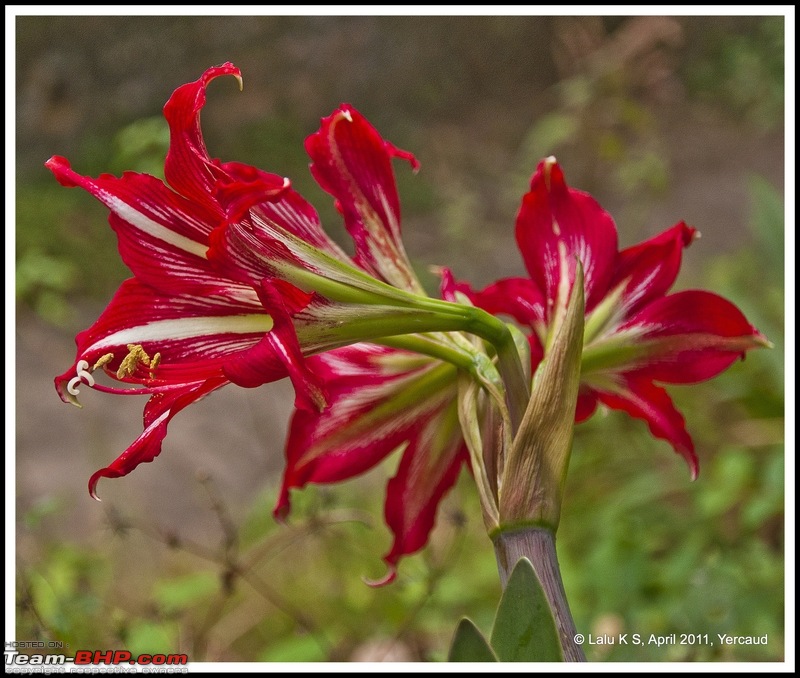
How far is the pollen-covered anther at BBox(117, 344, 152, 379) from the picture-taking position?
1.50ft

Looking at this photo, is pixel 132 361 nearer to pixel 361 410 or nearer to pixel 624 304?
pixel 361 410

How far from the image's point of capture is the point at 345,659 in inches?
44.4

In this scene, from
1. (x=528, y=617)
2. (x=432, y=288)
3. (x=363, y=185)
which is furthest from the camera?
(x=432, y=288)

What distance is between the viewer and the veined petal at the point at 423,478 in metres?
0.57

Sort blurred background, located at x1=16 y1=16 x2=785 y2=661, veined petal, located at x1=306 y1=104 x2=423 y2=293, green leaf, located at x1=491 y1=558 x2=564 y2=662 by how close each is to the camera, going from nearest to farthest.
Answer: green leaf, located at x1=491 y1=558 x2=564 y2=662 → veined petal, located at x1=306 y1=104 x2=423 y2=293 → blurred background, located at x1=16 y1=16 x2=785 y2=661

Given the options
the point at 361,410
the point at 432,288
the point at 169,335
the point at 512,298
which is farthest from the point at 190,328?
the point at 432,288

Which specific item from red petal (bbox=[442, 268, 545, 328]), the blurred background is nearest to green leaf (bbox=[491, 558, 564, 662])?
red petal (bbox=[442, 268, 545, 328])

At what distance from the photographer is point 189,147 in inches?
17.4

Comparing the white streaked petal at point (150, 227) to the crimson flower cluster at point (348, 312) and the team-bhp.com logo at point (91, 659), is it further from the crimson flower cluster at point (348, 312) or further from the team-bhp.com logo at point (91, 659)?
the team-bhp.com logo at point (91, 659)

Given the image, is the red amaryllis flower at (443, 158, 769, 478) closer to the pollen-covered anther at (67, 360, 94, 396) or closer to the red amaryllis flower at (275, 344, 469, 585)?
the red amaryllis flower at (275, 344, 469, 585)

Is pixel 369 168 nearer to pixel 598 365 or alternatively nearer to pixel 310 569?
pixel 598 365

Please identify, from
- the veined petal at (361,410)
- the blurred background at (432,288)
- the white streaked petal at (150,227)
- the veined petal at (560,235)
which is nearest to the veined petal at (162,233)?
the white streaked petal at (150,227)

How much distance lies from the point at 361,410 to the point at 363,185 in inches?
5.9

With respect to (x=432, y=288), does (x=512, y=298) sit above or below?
above
